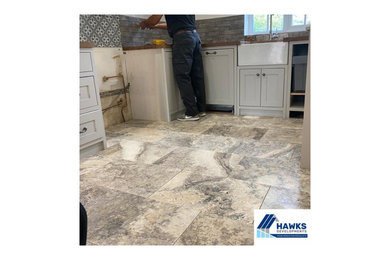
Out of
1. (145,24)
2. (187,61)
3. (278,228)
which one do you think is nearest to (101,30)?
(145,24)

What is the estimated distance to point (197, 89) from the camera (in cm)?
317

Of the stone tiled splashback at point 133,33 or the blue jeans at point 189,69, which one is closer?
the blue jeans at point 189,69

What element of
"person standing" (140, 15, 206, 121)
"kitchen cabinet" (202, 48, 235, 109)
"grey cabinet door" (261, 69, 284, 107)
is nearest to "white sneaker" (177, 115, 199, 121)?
"person standing" (140, 15, 206, 121)

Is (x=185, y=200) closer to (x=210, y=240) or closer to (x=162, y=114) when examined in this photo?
(x=210, y=240)

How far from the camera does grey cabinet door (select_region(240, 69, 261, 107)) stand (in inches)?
116

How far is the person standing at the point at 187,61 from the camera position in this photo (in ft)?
9.02

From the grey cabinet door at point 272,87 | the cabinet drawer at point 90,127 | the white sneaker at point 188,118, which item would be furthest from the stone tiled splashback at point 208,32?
the cabinet drawer at point 90,127

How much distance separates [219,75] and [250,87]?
402 mm

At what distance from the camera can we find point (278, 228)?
2.58 feet

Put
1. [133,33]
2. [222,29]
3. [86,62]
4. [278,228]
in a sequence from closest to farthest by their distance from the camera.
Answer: [278,228], [86,62], [133,33], [222,29]

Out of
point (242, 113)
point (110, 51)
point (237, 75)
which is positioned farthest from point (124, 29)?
point (242, 113)

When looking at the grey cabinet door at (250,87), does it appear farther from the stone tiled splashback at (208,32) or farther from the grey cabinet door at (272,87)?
the stone tiled splashback at (208,32)

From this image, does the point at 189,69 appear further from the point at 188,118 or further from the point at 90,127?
the point at 90,127

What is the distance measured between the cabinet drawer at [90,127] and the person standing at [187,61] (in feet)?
3.70
